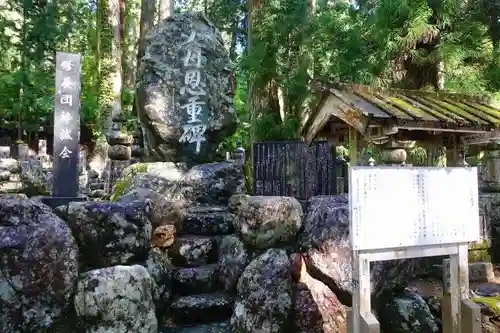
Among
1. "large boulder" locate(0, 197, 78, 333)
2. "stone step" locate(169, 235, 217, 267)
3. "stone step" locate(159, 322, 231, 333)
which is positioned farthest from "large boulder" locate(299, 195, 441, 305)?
"large boulder" locate(0, 197, 78, 333)

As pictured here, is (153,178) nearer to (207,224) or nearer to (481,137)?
(207,224)

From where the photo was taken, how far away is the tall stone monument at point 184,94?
24.4 feet

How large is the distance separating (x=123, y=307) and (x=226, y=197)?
316 cm

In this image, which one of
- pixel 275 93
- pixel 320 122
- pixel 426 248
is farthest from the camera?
pixel 275 93

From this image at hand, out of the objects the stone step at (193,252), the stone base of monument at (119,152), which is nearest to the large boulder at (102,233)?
the stone step at (193,252)

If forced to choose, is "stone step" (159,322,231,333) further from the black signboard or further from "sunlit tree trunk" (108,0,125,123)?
"sunlit tree trunk" (108,0,125,123)

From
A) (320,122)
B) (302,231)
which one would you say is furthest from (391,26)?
(302,231)

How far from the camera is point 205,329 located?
4.42 metres

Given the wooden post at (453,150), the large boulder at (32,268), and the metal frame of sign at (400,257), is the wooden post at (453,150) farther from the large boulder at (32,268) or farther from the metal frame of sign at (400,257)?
the large boulder at (32,268)

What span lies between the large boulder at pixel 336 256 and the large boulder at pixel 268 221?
0.19 meters

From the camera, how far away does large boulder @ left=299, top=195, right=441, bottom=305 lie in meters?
4.21

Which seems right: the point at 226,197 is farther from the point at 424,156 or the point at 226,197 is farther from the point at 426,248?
the point at 424,156

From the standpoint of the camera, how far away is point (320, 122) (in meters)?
4.58

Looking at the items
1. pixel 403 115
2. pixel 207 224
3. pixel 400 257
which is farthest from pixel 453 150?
pixel 207 224
